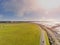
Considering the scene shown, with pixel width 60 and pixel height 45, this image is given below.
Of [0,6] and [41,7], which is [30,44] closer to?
[41,7]

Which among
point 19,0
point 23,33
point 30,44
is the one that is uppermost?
point 19,0

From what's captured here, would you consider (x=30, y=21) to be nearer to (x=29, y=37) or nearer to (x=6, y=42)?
(x=29, y=37)

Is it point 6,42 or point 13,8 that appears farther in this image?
point 13,8

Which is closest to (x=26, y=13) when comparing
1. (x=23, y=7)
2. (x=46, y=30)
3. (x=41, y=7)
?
(x=23, y=7)

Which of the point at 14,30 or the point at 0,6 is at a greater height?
the point at 0,6
